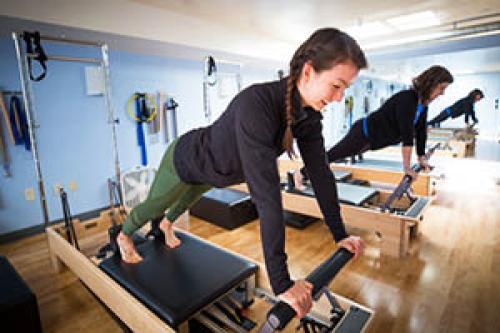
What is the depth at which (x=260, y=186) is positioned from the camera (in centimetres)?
86

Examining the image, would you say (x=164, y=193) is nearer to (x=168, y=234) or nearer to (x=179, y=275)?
(x=179, y=275)

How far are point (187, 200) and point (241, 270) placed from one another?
493 millimetres

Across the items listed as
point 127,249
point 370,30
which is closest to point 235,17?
point 370,30

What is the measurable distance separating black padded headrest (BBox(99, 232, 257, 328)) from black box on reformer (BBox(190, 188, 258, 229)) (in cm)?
104

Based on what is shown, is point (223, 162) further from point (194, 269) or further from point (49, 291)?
point (49, 291)

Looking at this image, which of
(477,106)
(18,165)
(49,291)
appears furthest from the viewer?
(477,106)

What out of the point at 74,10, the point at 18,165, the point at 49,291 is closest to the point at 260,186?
the point at 49,291

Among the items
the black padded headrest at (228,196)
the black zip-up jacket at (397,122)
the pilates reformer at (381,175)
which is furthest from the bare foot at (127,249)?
the pilates reformer at (381,175)

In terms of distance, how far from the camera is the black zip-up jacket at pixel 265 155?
33.3 inches

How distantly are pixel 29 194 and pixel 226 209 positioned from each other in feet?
6.56

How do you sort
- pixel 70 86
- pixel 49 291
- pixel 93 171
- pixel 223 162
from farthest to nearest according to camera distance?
pixel 93 171 < pixel 70 86 < pixel 49 291 < pixel 223 162

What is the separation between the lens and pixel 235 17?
11.3 feet

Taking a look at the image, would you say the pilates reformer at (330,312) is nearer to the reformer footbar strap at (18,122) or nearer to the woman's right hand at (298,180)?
the woman's right hand at (298,180)

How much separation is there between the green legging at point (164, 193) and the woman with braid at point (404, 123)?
923 mm
